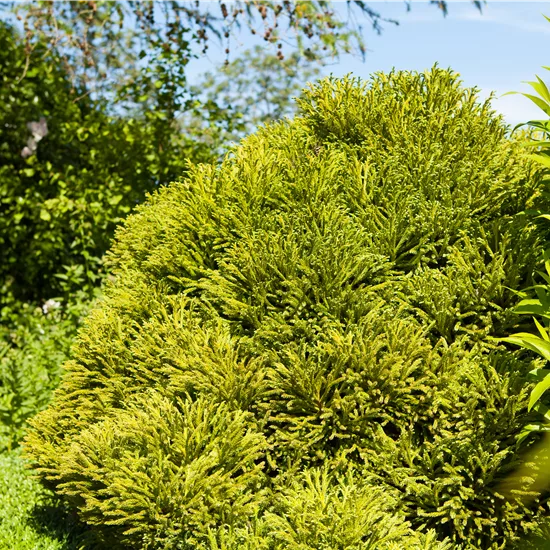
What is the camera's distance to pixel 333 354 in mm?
3035

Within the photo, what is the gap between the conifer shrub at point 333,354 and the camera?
9.60ft

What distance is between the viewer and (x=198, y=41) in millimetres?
8617

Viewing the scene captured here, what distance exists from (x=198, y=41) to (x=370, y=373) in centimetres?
670

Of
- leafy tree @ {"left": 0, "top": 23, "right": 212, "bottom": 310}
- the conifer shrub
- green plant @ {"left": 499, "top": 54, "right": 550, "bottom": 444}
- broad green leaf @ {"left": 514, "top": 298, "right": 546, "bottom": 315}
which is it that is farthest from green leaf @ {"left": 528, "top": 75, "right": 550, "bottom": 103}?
leafy tree @ {"left": 0, "top": 23, "right": 212, "bottom": 310}

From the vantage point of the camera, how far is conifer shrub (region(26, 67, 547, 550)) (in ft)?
9.60

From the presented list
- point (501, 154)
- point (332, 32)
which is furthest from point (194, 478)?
point (332, 32)

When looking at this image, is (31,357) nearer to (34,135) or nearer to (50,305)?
(50,305)

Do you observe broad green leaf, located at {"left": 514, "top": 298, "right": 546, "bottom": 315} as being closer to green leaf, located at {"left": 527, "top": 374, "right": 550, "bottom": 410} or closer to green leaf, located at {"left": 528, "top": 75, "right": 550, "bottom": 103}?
green leaf, located at {"left": 527, "top": 374, "right": 550, "bottom": 410}

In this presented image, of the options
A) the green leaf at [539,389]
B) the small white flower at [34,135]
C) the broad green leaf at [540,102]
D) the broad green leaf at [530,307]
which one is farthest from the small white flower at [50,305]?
the green leaf at [539,389]

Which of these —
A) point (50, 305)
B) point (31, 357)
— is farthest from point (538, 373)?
point (50, 305)

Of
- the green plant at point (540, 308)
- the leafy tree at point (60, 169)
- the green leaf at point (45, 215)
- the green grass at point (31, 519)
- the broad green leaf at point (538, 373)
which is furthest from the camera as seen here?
the leafy tree at point (60, 169)

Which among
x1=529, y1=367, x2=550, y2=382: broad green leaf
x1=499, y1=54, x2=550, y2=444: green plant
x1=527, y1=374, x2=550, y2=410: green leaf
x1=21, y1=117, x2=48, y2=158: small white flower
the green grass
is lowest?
the green grass

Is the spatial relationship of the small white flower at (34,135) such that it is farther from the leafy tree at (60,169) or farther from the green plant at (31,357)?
the green plant at (31,357)

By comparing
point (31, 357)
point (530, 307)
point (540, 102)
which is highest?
point (540, 102)
